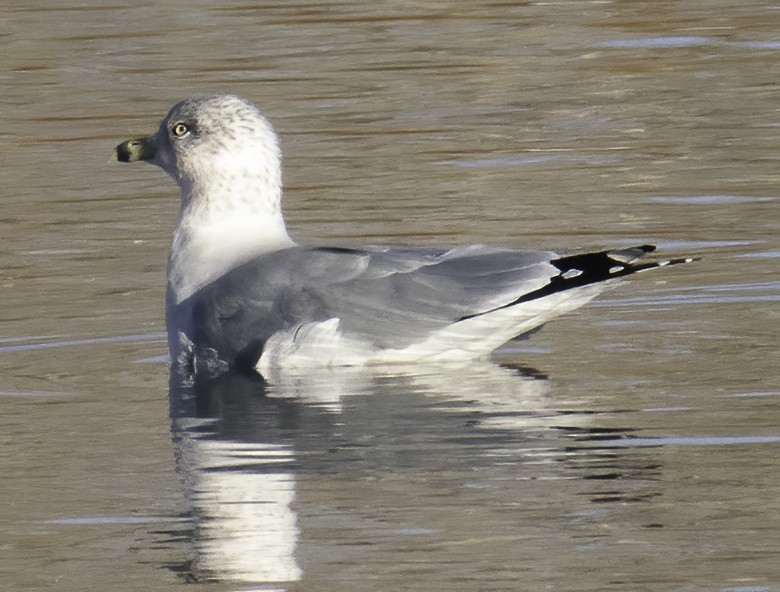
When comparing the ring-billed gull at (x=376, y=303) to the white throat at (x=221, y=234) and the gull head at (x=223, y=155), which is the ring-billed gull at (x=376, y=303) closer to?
the white throat at (x=221, y=234)

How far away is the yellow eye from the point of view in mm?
8445

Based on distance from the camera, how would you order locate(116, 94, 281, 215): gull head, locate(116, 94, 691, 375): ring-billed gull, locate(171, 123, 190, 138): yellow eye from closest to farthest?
locate(116, 94, 691, 375): ring-billed gull → locate(116, 94, 281, 215): gull head → locate(171, 123, 190, 138): yellow eye

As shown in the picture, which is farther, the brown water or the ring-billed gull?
the ring-billed gull

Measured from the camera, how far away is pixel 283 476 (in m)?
6.13

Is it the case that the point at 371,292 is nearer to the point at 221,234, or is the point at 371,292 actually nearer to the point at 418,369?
the point at 418,369

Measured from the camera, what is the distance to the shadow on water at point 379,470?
5371 millimetres

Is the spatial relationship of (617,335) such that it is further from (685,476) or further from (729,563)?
(729,563)

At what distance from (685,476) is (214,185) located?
2954 mm

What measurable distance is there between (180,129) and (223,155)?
28cm

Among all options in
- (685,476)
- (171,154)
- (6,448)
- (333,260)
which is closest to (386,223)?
(171,154)

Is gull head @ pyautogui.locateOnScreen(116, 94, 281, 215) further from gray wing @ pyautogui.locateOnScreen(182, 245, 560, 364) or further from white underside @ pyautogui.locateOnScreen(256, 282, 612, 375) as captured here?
white underside @ pyautogui.locateOnScreen(256, 282, 612, 375)

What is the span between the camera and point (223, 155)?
8.28 m

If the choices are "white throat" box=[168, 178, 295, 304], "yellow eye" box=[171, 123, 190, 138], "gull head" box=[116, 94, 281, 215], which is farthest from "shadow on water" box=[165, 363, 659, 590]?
"yellow eye" box=[171, 123, 190, 138]

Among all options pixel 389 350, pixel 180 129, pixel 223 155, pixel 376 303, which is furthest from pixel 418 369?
pixel 180 129
